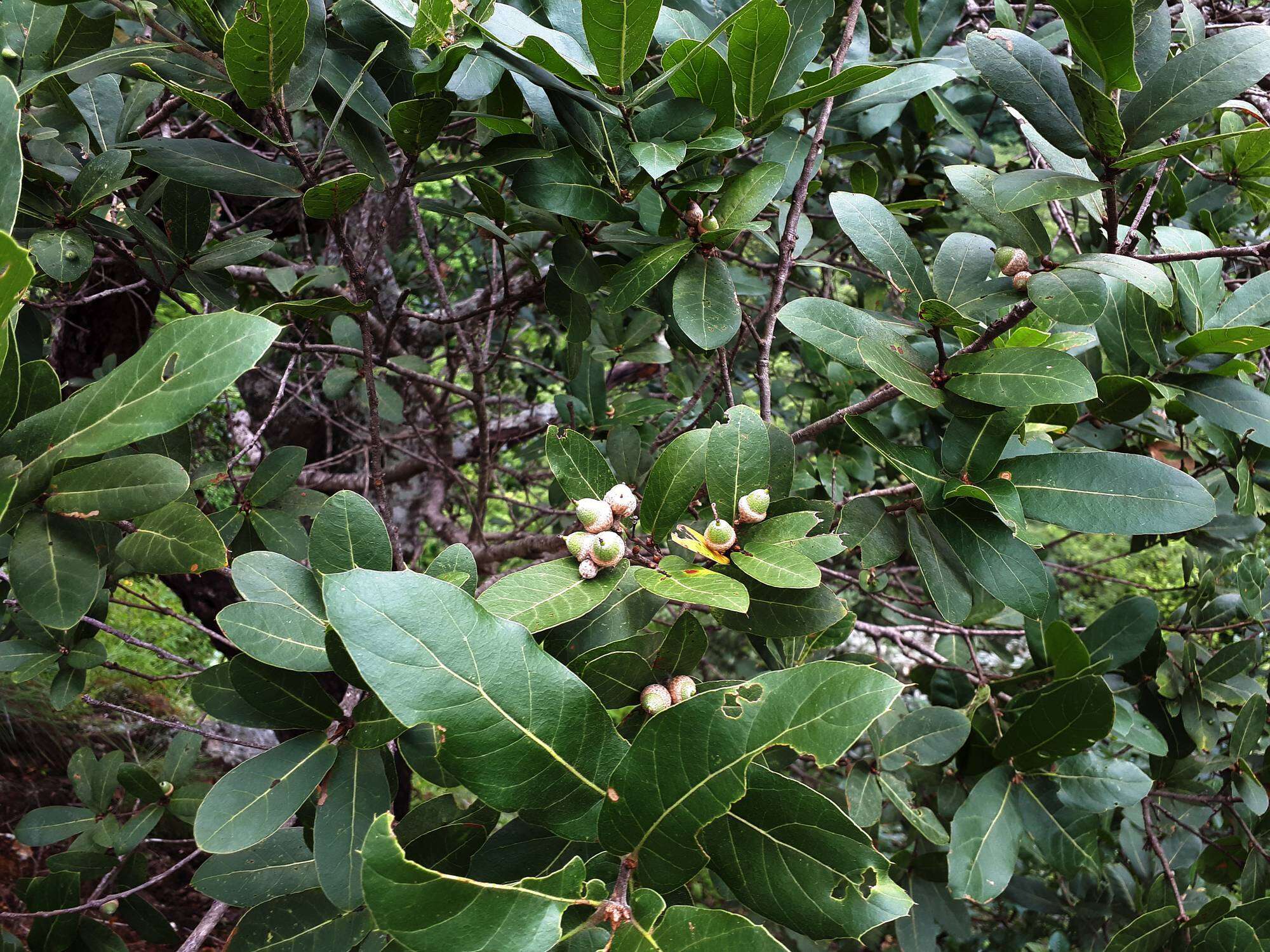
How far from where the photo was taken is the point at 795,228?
55.9 inches

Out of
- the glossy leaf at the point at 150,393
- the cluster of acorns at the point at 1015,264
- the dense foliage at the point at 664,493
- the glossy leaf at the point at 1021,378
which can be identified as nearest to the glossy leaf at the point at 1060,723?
the dense foliage at the point at 664,493

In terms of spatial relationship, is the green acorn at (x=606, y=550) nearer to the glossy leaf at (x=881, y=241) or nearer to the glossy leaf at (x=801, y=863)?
the glossy leaf at (x=801, y=863)

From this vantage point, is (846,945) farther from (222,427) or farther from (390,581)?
(222,427)

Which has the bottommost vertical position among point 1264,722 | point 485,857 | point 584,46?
point 1264,722

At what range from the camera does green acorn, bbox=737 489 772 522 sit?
1067 millimetres

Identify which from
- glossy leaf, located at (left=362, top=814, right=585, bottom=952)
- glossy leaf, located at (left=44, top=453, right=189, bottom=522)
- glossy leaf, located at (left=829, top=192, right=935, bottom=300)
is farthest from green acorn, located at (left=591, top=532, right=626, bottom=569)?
glossy leaf, located at (left=829, top=192, right=935, bottom=300)

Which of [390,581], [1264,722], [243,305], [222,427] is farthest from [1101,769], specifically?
[222,427]

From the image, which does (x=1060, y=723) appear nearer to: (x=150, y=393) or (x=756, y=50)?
(x=756, y=50)

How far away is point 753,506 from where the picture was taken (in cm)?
107

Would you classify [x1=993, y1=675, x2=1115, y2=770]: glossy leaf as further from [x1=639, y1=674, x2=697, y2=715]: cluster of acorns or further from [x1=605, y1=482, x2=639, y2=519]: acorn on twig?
[x1=605, y1=482, x2=639, y2=519]: acorn on twig

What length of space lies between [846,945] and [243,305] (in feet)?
9.40

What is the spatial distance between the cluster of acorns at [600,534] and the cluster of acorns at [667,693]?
0.53 feet

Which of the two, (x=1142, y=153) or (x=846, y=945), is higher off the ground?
(x=1142, y=153)

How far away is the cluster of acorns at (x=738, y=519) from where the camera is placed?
1.05 metres
